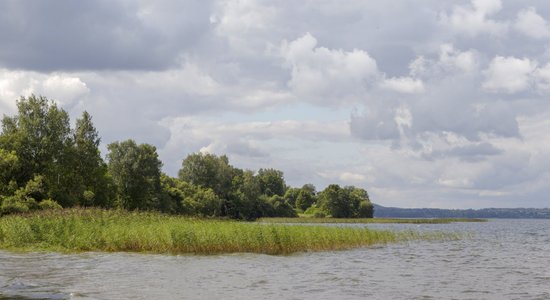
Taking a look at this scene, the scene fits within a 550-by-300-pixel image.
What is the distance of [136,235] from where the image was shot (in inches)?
1489

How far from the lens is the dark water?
78.6 ft

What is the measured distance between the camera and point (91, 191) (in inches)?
3310

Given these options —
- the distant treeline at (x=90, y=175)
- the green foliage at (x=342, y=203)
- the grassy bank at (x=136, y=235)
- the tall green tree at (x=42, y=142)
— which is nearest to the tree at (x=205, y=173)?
the distant treeline at (x=90, y=175)

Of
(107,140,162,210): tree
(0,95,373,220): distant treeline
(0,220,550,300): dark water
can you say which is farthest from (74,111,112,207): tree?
(0,220,550,300): dark water

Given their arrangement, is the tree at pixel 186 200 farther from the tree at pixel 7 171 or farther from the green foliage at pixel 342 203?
the green foliage at pixel 342 203

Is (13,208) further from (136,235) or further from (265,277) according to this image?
(265,277)

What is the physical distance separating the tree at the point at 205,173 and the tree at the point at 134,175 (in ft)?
142

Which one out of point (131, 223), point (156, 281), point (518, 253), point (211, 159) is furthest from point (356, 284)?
point (211, 159)

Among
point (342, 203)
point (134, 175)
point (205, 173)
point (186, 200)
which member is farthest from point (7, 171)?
point (342, 203)

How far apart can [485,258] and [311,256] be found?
14.6 metres

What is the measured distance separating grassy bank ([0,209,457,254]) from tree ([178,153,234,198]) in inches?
4238

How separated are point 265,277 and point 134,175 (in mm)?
80658

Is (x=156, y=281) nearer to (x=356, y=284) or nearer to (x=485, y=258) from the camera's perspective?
(x=356, y=284)

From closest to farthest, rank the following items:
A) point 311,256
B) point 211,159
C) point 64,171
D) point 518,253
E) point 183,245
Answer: point 183,245 < point 311,256 < point 518,253 < point 64,171 < point 211,159
